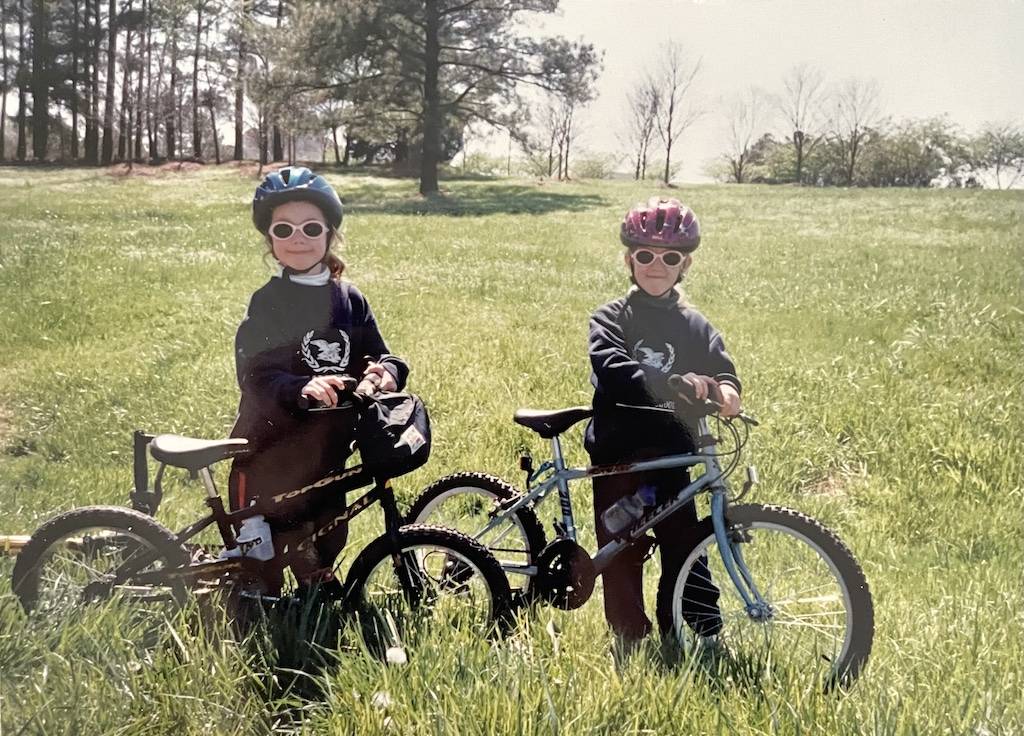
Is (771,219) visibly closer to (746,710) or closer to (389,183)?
(389,183)

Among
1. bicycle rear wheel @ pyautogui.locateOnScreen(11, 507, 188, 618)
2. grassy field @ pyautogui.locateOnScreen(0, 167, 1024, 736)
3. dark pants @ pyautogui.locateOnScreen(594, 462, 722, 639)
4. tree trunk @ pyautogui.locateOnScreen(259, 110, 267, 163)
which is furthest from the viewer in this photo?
tree trunk @ pyautogui.locateOnScreen(259, 110, 267, 163)

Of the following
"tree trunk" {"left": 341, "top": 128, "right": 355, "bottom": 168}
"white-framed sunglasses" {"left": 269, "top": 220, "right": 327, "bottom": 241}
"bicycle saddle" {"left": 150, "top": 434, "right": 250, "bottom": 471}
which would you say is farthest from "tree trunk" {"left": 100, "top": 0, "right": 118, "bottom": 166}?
"bicycle saddle" {"left": 150, "top": 434, "right": 250, "bottom": 471}

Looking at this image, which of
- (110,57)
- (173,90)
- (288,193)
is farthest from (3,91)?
(288,193)

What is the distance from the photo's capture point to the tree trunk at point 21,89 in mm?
2123

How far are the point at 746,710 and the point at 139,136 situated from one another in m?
2.44

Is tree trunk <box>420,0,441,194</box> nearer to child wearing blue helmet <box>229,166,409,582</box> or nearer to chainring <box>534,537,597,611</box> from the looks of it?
child wearing blue helmet <box>229,166,409,582</box>

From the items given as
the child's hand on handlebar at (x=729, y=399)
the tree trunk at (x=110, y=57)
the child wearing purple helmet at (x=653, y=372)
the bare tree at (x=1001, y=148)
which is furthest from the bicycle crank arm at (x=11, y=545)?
the bare tree at (x=1001, y=148)

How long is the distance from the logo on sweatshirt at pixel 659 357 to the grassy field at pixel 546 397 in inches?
10.6

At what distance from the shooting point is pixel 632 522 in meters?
2.17

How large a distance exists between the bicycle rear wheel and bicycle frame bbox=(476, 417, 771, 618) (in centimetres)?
108

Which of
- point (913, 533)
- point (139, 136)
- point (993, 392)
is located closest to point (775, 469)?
point (913, 533)

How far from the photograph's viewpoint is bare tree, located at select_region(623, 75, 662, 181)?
2160 mm

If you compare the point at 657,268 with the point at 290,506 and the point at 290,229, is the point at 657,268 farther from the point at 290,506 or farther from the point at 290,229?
the point at 290,506

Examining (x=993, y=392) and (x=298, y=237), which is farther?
(x=993, y=392)
